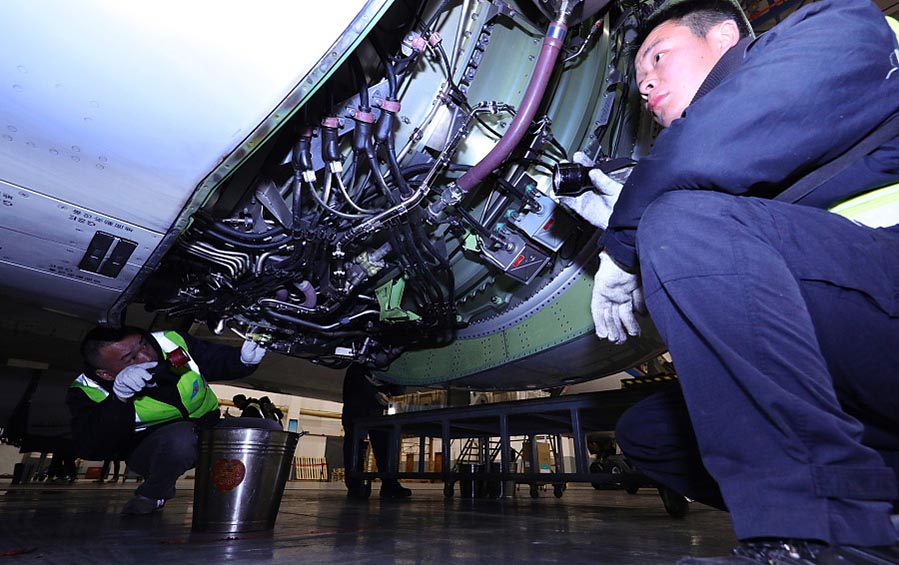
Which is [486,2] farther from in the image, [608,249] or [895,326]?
[895,326]

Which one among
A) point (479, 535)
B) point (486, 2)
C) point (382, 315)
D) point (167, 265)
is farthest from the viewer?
point (382, 315)

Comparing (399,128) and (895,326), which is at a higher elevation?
(399,128)

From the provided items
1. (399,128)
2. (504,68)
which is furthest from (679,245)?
(504,68)

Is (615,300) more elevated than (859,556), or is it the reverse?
(615,300)

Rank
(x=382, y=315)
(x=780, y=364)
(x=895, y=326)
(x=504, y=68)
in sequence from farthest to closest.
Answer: (x=382, y=315), (x=504, y=68), (x=895, y=326), (x=780, y=364)

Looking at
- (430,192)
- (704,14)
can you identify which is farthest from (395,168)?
(704,14)

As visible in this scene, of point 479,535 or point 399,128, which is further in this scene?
point 399,128

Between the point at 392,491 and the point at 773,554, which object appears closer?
the point at 773,554

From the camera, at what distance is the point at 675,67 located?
1.17m

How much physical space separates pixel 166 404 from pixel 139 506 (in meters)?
0.43

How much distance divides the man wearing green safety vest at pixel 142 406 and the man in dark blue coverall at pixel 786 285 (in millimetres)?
1885

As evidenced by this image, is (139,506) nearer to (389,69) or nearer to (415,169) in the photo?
(415,169)

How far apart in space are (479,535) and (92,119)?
1391 millimetres

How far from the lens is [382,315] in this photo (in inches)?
91.6
